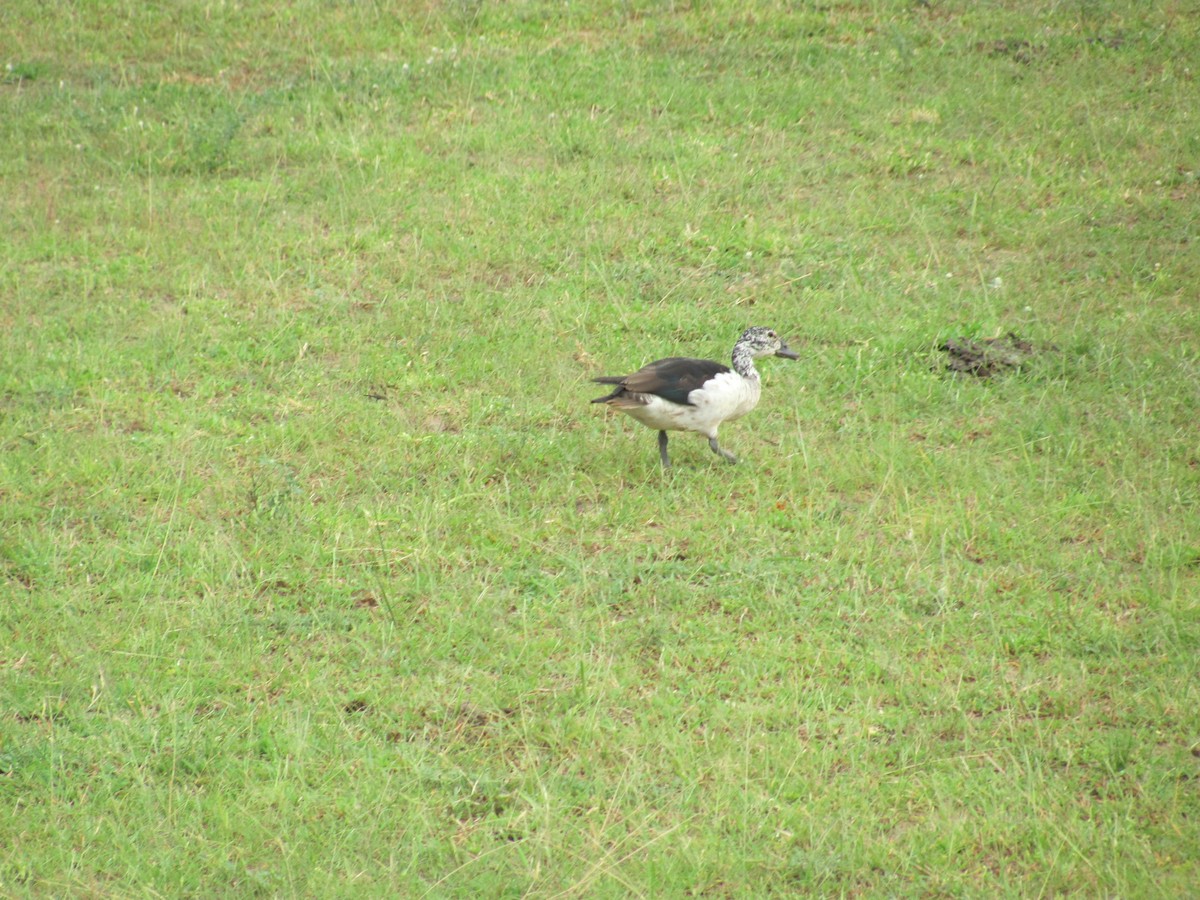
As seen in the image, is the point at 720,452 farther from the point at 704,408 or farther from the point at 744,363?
the point at 744,363

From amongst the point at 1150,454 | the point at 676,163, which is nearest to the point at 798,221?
the point at 676,163

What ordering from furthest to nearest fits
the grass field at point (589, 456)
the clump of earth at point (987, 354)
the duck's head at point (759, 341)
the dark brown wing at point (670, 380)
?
the clump of earth at point (987, 354), the duck's head at point (759, 341), the dark brown wing at point (670, 380), the grass field at point (589, 456)

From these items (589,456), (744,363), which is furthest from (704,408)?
(589,456)

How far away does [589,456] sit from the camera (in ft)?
27.9

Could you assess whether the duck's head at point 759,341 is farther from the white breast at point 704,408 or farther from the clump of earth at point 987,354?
the clump of earth at point 987,354

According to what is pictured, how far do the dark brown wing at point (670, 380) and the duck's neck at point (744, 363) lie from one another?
15.7 inches

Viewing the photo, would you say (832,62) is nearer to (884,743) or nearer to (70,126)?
(70,126)

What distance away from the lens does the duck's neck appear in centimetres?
851

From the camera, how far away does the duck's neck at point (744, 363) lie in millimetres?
8508

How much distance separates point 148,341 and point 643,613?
5.16m

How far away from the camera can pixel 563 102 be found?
13.9 meters

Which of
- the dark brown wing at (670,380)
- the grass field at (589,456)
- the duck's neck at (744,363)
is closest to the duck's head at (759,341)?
the duck's neck at (744,363)

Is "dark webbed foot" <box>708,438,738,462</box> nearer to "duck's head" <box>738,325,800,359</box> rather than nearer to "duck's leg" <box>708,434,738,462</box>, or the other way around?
"duck's leg" <box>708,434,738,462</box>

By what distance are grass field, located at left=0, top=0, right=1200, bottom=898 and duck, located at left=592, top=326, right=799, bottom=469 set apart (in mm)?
347
